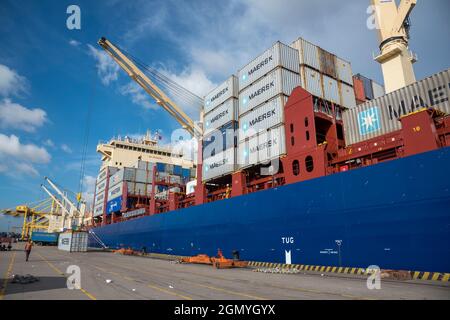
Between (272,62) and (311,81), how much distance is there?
11.0ft

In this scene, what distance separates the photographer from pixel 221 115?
26453mm

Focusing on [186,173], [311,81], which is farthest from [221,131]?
[186,173]

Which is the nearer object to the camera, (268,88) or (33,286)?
(33,286)

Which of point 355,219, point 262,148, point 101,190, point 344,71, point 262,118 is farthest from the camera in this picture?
point 101,190

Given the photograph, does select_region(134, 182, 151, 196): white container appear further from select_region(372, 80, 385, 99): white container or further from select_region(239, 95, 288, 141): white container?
select_region(372, 80, 385, 99): white container

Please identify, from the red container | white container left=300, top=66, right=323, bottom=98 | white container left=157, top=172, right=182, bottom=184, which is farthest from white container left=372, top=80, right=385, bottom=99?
white container left=157, top=172, right=182, bottom=184

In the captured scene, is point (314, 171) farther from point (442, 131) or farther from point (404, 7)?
point (404, 7)

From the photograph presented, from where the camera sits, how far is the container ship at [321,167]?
1270 cm

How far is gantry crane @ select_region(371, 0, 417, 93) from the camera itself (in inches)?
906

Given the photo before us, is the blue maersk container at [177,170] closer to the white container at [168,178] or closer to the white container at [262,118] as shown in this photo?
the white container at [168,178]

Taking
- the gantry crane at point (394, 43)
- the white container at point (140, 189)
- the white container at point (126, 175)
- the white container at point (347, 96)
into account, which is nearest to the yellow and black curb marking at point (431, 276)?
the white container at point (347, 96)

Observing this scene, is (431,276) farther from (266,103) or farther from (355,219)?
(266,103)

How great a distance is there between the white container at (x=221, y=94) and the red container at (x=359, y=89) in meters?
10.5

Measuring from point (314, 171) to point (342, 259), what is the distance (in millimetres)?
5282
